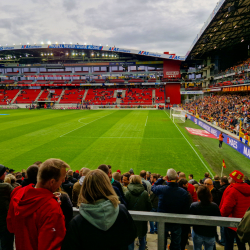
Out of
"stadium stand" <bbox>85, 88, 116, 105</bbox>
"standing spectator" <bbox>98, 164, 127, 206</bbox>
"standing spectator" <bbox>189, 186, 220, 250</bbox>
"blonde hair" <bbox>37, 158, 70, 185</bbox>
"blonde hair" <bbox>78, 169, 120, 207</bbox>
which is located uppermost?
"stadium stand" <bbox>85, 88, 116, 105</bbox>

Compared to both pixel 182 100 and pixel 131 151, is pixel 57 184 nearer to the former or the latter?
pixel 131 151

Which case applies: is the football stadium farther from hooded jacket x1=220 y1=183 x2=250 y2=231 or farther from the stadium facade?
the stadium facade

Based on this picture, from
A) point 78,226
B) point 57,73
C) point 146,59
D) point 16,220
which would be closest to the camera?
point 78,226

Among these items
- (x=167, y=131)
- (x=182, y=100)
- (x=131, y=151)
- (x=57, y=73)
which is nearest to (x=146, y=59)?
(x=182, y=100)

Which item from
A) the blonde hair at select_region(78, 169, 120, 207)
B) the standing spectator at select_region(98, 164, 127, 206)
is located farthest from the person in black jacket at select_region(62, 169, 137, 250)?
the standing spectator at select_region(98, 164, 127, 206)

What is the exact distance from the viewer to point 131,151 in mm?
15641

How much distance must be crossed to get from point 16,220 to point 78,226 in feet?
2.40

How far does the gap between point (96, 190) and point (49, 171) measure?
589mm

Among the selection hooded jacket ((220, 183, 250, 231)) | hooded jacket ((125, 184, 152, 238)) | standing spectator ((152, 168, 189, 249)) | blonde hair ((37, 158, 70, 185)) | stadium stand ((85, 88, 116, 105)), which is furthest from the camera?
stadium stand ((85, 88, 116, 105))

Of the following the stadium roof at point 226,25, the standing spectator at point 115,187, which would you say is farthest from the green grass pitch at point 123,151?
the stadium roof at point 226,25

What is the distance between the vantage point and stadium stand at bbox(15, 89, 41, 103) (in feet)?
216

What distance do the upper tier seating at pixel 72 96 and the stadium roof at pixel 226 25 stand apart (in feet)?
131

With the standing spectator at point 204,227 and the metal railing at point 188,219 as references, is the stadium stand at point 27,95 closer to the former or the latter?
the standing spectator at point 204,227

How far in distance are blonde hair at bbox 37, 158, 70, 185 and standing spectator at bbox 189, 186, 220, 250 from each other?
245 centimetres
